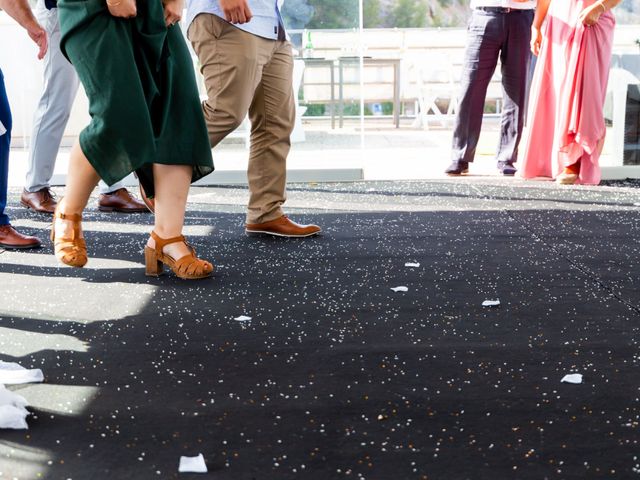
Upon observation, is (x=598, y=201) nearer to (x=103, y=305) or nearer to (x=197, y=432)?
(x=103, y=305)

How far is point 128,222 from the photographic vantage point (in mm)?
4277

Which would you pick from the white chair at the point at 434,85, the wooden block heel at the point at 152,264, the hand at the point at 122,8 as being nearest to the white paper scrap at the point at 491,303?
the wooden block heel at the point at 152,264

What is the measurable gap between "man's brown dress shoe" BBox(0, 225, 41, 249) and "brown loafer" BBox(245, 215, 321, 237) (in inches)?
32.8

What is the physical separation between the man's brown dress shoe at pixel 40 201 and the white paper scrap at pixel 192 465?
3235mm

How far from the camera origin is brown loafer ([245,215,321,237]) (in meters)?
3.74

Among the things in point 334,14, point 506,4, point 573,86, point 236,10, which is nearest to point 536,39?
point 506,4

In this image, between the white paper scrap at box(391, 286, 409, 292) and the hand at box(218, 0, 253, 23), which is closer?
the white paper scrap at box(391, 286, 409, 292)

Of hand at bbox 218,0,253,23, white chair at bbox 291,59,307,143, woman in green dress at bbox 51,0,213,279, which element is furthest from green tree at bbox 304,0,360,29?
woman in green dress at bbox 51,0,213,279

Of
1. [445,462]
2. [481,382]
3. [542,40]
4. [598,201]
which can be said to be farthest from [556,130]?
[445,462]

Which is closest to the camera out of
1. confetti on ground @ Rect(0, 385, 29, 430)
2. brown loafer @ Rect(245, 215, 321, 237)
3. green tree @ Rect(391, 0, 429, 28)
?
confetti on ground @ Rect(0, 385, 29, 430)

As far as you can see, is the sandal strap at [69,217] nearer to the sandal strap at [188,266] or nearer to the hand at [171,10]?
the sandal strap at [188,266]

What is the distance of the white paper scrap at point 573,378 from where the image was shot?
196 centimetres

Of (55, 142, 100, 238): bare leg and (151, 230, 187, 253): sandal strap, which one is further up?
(55, 142, 100, 238): bare leg

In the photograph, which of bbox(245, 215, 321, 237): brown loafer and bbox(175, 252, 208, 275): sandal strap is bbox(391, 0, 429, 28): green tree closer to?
bbox(245, 215, 321, 237): brown loafer
